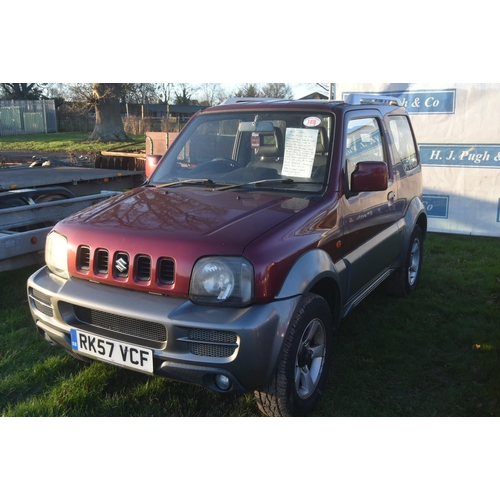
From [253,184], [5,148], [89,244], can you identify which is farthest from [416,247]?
[5,148]

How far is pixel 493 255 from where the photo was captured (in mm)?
7234

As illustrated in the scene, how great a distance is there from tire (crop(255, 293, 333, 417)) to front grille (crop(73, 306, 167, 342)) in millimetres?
682

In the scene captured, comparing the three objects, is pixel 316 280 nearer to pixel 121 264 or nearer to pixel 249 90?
pixel 121 264

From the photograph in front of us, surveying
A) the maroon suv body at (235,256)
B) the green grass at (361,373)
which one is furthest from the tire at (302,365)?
the green grass at (361,373)

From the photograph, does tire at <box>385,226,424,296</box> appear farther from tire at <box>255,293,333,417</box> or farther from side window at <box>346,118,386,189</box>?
tire at <box>255,293,333,417</box>

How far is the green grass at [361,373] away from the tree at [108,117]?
2548 cm

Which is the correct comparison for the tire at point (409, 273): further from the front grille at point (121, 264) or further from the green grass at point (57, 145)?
the green grass at point (57, 145)

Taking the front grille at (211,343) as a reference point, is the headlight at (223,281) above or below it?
above

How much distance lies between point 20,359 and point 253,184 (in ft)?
7.25

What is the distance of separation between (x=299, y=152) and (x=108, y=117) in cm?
2804

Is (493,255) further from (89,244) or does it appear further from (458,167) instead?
(89,244)

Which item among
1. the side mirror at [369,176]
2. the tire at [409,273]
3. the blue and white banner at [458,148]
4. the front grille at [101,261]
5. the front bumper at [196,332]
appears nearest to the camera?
the front bumper at [196,332]

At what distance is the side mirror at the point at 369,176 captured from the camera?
350cm

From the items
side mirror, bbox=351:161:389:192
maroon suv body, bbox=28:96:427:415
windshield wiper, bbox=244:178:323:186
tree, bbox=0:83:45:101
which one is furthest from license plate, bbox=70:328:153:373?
tree, bbox=0:83:45:101
